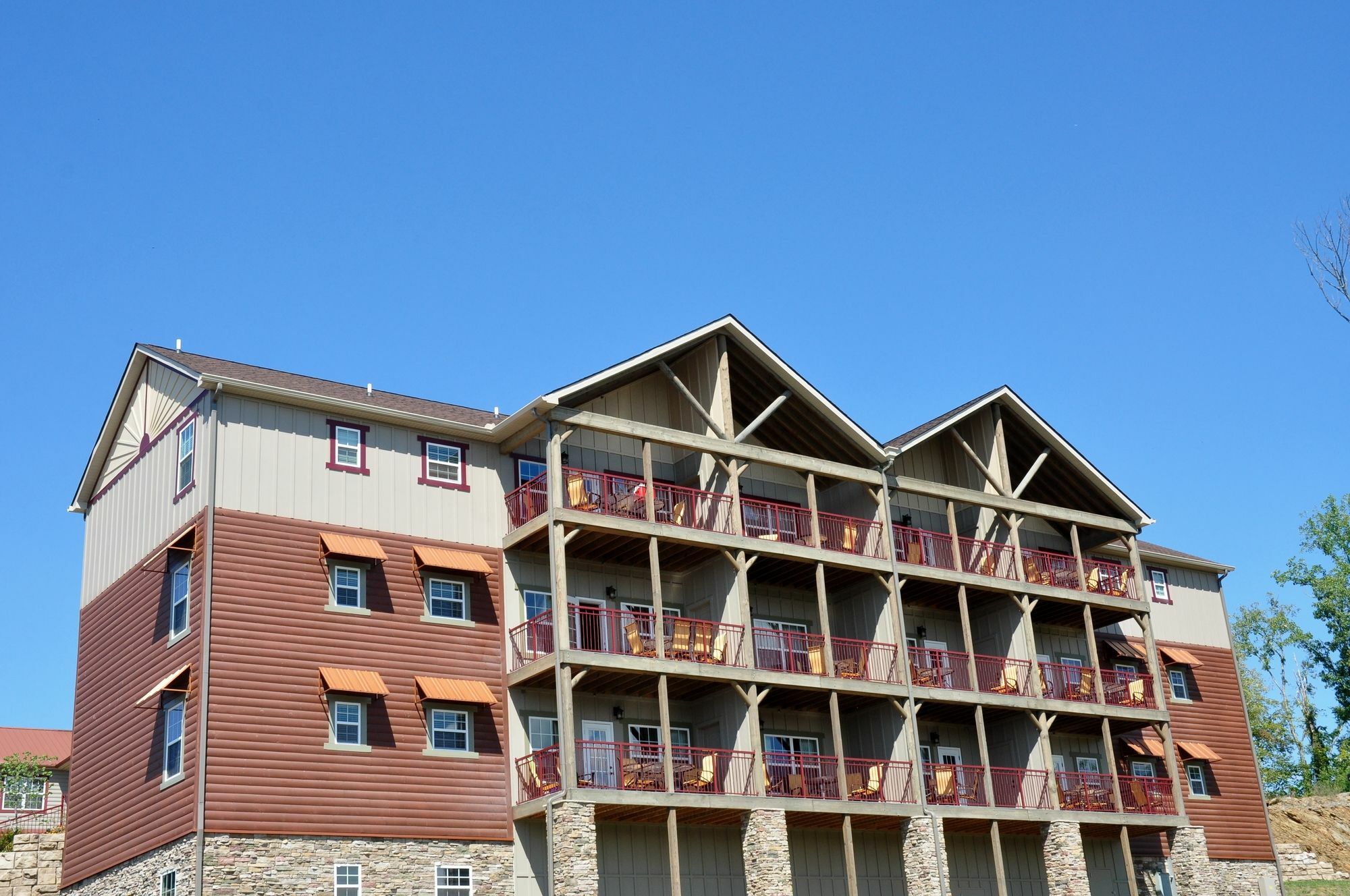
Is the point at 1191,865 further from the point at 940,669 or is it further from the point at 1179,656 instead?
the point at 940,669

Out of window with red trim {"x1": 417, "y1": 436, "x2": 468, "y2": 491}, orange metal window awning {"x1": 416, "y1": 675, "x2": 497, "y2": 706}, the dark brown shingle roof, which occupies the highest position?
the dark brown shingle roof

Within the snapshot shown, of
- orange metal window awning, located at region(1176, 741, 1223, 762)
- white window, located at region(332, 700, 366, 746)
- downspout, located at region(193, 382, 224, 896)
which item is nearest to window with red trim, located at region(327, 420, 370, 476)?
downspout, located at region(193, 382, 224, 896)

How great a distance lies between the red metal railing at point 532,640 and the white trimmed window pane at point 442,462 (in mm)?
4112

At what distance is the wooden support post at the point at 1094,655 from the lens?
4238 cm

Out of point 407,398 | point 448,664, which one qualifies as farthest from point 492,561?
point 407,398

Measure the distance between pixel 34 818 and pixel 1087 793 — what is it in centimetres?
3586

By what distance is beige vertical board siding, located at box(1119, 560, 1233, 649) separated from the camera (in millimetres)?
49312

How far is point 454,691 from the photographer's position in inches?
1312

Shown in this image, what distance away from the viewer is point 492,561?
35.5 m

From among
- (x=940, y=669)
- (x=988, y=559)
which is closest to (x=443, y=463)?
(x=940, y=669)

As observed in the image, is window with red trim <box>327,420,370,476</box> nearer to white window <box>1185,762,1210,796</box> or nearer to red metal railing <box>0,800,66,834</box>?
red metal railing <box>0,800,66,834</box>

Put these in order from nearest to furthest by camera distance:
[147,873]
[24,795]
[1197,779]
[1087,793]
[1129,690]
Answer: [147,873]
[1087,793]
[1129,690]
[1197,779]
[24,795]

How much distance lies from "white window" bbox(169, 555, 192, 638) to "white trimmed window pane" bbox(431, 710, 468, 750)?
5.92 meters

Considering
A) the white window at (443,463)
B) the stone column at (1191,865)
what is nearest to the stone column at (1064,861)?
the stone column at (1191,865)
